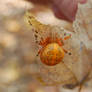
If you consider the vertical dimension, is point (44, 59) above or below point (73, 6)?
below

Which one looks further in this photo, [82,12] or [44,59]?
[82,12]

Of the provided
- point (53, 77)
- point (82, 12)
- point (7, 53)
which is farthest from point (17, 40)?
point (82, 12)

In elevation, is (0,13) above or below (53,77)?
above

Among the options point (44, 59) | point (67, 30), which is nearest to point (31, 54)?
point (44, 59)

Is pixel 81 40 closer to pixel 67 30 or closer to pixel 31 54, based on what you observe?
pixel 67 30

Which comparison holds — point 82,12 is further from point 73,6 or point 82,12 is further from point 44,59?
point 44,59

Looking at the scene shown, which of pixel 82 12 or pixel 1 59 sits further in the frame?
pixel 82 12
